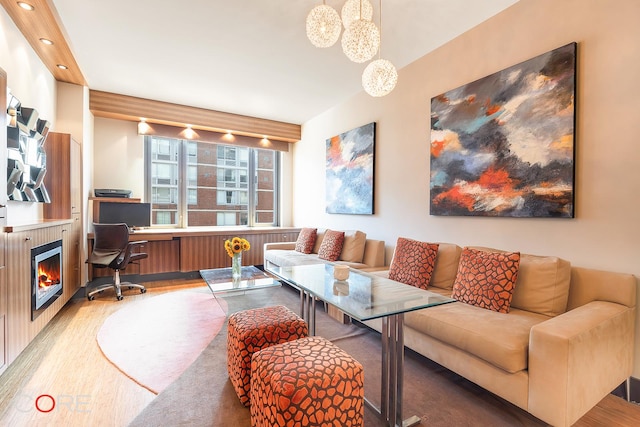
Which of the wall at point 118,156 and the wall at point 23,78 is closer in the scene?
the wall at point 23,78

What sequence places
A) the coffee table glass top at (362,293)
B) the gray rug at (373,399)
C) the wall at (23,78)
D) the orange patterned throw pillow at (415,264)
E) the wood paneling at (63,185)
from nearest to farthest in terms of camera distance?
the coffee table glass top at (362,293)
the gray rug at (373,399)
the wall at (23,78)
the orange patterned throw pillow at (415,264)
the wood paneling at (63,185)

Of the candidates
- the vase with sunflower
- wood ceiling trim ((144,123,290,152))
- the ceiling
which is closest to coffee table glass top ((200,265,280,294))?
the vase with sunflower

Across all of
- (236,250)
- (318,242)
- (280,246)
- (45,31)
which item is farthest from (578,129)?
(45,31)

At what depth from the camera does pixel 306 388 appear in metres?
1.27

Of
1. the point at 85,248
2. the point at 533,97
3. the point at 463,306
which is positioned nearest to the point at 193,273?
the point at 85,248

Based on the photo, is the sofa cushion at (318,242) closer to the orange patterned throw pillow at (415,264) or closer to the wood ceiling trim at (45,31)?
the orange patterned throw pillow at (415,264)

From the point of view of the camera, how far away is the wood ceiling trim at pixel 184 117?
4.36m

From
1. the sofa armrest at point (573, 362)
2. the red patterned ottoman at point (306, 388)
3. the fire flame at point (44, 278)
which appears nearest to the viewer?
the red patterned ottoman at point (306, 388)

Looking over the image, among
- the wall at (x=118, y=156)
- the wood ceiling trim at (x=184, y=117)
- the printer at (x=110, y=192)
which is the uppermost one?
the wood ceiling trim at (x=184, y=117)

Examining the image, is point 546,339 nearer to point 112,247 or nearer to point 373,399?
point 373,399

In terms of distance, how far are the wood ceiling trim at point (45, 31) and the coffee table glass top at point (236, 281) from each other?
2.69 meters

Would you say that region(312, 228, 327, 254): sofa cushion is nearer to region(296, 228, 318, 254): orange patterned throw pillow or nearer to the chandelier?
region(296, 228, 318, 254): orange patterned throw pillow

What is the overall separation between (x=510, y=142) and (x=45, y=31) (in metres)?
4.12

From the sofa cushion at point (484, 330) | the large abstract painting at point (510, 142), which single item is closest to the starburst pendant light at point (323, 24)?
the large abstract painting at point (510, 142)
